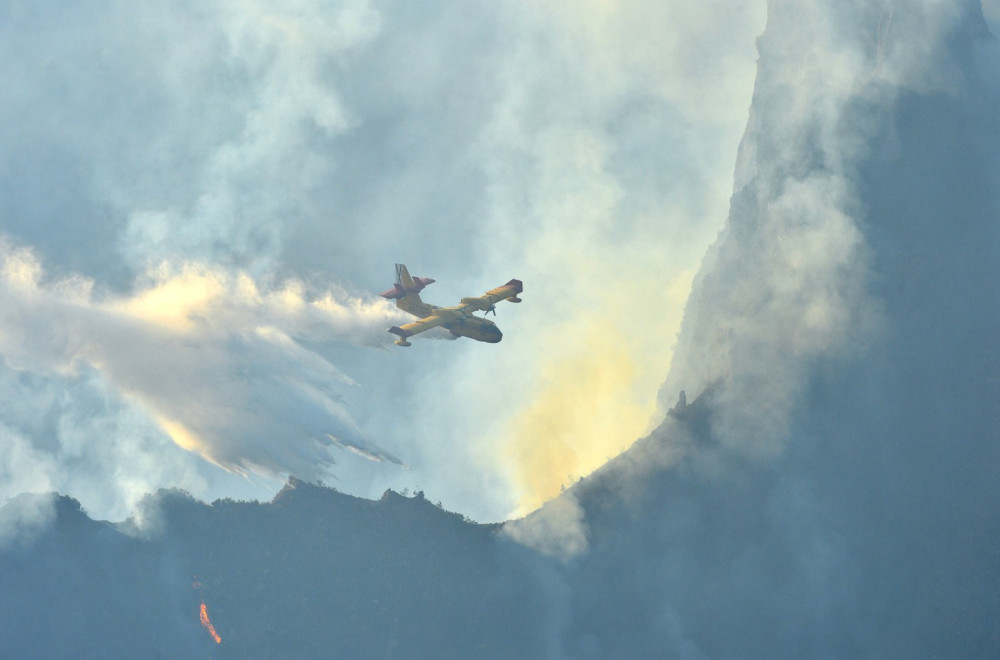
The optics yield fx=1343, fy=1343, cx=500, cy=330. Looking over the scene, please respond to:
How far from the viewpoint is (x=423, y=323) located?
198000mm
